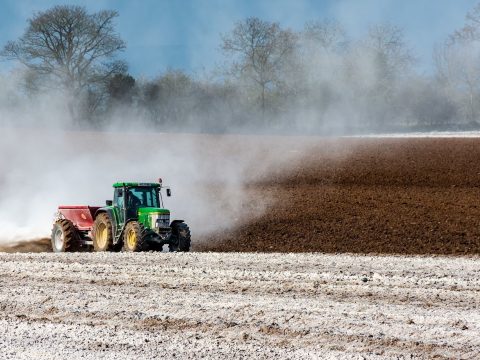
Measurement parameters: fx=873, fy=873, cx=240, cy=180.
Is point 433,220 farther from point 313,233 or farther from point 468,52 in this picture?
point 468,52

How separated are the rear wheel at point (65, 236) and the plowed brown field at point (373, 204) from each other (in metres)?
3.61

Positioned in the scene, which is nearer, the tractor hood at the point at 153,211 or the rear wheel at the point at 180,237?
the tractor hood at the point at 153,211

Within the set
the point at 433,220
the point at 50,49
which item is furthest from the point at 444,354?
the point at 50,49

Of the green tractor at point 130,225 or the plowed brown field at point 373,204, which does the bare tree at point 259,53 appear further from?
the green tractor at point 130,225

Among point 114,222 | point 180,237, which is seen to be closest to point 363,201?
point 180,237

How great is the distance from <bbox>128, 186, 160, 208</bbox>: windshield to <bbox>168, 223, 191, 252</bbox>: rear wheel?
851 millimetres

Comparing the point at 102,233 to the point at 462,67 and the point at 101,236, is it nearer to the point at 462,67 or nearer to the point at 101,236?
the point at 101,236

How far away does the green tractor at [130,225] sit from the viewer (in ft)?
68.8

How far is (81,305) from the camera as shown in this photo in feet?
42.4

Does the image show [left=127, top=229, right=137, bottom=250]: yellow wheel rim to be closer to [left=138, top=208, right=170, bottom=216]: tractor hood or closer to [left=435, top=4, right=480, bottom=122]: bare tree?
[left=138, top=208, right=170, bottom=216]: tractor hood

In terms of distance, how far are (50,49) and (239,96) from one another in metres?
15.7

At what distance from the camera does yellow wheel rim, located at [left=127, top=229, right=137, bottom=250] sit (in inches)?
817

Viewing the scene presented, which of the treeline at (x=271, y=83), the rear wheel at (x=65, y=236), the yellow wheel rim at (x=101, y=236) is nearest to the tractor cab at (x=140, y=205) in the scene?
the yellow wheel rim at (x=101, y=236)

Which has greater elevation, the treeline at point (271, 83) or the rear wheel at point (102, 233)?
the treeline at point (271, 83)
